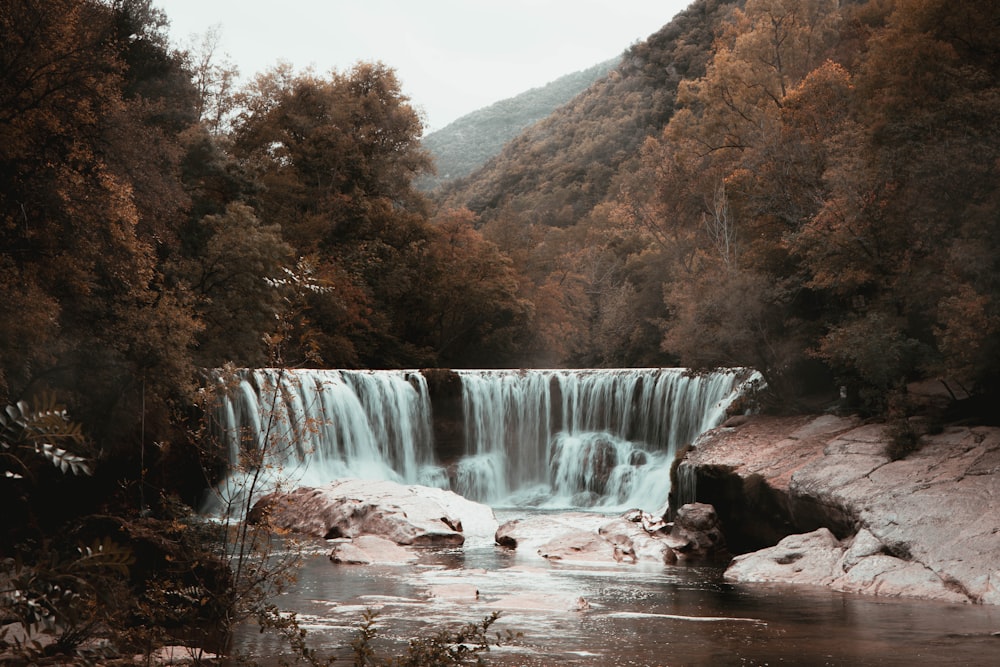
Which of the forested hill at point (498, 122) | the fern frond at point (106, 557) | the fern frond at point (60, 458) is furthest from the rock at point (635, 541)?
the forested hill at point (498, 122)

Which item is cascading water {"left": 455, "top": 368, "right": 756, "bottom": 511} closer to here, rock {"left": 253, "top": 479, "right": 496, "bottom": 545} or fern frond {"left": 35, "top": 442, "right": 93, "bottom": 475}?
rock {"left": 253, "top": 479, "right": 496, "bottom": 545}

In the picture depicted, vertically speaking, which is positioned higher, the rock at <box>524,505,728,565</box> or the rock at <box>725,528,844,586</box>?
the rock at <box>725,528,844,586</box>

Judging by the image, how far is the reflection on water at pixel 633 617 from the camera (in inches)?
352

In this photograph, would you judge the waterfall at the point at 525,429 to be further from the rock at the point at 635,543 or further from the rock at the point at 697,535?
the rock at the point at 697,535

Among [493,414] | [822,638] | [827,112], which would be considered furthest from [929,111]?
[493,414]

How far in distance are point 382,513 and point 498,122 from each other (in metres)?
158

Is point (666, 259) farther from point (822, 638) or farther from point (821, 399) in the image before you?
point (822, 638)

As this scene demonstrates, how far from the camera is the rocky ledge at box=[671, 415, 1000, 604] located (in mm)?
12586

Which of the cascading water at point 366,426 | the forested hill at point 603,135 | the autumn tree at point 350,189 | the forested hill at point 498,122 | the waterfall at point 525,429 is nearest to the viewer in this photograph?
the cascading water at point 366,426

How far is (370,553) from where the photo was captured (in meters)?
16.1

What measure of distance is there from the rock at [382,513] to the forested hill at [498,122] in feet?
428

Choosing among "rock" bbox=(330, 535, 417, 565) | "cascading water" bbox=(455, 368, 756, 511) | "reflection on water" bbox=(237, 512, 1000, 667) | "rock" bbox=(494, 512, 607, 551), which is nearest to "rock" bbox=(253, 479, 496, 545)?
"rock" bbox=(494, 512, 607, 551)

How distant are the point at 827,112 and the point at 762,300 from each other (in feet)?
25.4

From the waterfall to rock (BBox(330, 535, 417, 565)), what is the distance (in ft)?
28.7
